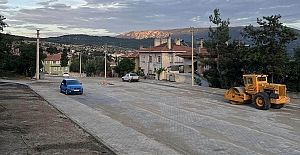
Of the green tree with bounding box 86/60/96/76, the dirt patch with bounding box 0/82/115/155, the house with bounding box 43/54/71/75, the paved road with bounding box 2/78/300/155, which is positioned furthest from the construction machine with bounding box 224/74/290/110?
the house with bounding box 43/54/71/75

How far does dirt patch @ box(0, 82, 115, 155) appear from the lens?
11.7m

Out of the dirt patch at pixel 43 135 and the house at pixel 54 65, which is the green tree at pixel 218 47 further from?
the house at pixel 54 65

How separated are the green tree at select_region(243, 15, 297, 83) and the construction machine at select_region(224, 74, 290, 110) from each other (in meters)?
6.33

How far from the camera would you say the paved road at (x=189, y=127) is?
12578 mm

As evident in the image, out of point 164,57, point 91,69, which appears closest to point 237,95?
point 164,57

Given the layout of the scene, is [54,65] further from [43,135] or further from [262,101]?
[43,135]

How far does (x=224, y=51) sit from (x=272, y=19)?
30.0ft

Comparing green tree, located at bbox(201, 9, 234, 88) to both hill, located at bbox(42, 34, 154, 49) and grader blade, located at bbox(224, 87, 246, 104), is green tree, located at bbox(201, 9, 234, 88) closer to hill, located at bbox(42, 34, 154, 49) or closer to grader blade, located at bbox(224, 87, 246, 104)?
grader blade, located at bbox(224, 87, 246, 104)

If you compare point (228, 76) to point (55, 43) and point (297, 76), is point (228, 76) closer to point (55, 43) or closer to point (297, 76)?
Answer: point (297, 76)

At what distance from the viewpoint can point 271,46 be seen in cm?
3089

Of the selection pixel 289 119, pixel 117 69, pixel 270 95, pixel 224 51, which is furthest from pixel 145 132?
pixel 117 69

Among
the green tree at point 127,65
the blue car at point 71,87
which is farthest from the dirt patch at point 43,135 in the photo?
the green tree at point 127,65

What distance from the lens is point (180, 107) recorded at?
24047mm

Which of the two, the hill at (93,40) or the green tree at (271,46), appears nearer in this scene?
the green tree at (271,46)
